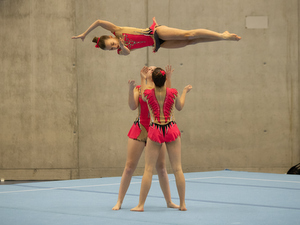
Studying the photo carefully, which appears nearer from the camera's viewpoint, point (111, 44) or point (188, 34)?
point (188, 34)

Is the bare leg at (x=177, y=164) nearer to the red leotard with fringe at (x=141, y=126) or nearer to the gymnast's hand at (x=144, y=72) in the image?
the red leotard with fringe at (x=141, y=126)

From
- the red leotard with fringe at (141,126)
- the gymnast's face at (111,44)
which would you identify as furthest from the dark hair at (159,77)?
the gymnast's face at (111,44)

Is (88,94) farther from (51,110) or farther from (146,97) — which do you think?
(146,97)

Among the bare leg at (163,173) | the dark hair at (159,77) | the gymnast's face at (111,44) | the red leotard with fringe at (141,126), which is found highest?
the gymnast's face at (111,44)

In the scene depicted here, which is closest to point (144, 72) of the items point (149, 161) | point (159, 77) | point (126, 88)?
point (159, 77)

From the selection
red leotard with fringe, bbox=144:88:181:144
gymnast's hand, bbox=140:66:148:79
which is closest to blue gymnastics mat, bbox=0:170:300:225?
red leotard with fringe, bbox=144:88:181:144

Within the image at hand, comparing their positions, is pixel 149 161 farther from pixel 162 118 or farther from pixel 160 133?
pixel 162 118

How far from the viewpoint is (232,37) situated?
486 cm

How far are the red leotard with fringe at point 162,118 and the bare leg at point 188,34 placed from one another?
609 mm

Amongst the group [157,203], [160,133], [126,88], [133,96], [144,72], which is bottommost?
[157,203]

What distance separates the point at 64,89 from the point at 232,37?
6.04 metres

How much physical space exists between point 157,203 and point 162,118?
1.26 m

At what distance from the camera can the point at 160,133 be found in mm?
5070

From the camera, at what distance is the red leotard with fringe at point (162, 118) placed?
507 centimetres
